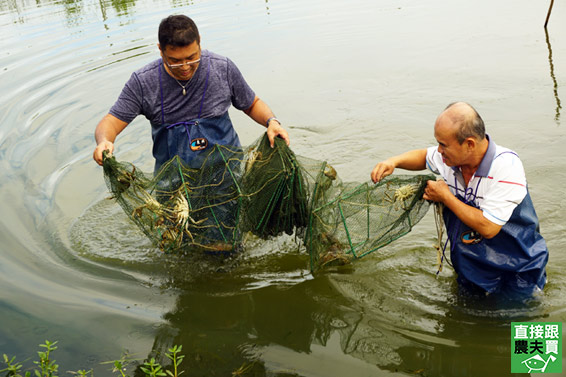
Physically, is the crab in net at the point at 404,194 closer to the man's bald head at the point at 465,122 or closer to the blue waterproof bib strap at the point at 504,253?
the blue waterproof bib strap at the point at 504,253

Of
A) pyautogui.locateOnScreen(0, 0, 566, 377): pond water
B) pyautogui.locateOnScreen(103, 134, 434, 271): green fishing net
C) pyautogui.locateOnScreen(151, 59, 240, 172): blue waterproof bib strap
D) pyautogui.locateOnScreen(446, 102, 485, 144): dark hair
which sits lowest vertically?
pyautogui.locateOnScreen(0, 0, 566, 377): pond water

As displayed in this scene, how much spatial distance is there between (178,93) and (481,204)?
2.38 meters

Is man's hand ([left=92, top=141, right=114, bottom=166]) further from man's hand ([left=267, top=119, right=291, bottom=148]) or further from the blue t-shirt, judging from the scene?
man's hand ([left=267, top=119, right=291, bottom=148])

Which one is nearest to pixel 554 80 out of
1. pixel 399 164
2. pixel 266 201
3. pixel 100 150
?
pixel 399 164

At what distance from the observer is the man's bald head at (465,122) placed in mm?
3309

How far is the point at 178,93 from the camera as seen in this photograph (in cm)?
434

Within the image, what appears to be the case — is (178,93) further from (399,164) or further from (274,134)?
(399,164)

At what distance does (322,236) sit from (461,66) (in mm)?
6429

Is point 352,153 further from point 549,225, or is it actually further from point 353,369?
point 353,369

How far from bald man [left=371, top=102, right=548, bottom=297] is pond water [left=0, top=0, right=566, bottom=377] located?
14.3 inches

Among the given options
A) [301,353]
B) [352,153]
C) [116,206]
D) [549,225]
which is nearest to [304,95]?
[352,153]

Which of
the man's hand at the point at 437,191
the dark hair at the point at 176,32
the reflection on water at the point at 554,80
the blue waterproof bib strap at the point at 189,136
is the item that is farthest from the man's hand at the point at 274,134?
the reflection on water at the point at 554,80

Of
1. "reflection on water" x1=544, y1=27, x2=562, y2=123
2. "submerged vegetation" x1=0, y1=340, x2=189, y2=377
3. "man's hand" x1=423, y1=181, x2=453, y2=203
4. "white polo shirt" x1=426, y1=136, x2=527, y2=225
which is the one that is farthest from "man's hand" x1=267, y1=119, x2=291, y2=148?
"reflection on water" x1=544, y1=27, x2=562, y2=123

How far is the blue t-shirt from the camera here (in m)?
4.27
